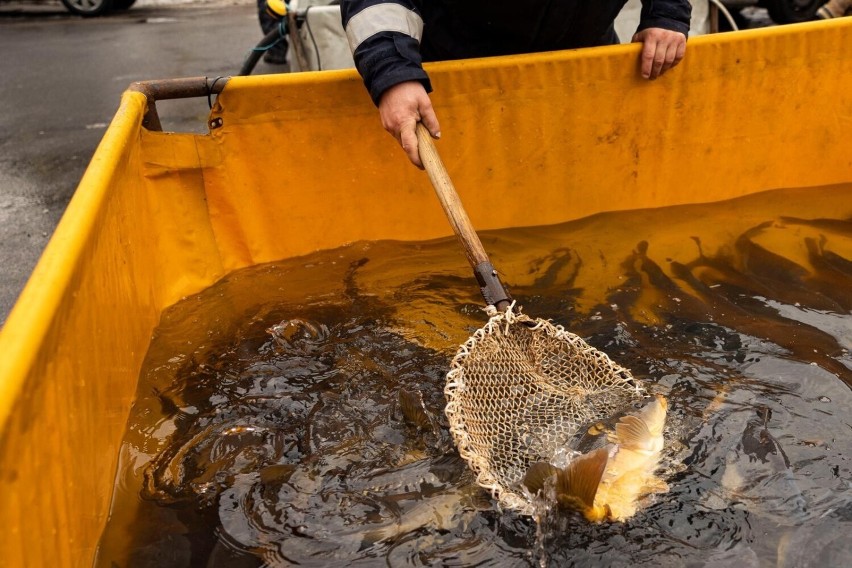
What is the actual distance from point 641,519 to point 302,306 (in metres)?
1.56

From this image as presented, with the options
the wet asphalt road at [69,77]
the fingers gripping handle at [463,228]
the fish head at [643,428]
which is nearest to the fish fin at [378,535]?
the fish head at [643,428]

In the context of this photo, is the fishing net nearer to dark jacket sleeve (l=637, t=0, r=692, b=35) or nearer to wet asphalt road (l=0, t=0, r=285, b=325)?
dark jacket sleeve (l=637, t=0, r=692, b=35)

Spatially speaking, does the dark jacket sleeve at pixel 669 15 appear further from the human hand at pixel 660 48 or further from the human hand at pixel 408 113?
the human hand at pixel 408 113

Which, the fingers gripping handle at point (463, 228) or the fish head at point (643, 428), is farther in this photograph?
the fingers gripping handle at point (463, 228)

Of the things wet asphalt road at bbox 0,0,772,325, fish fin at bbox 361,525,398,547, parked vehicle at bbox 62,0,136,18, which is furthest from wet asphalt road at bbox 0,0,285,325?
fish fin at bbox 361,525,398,547

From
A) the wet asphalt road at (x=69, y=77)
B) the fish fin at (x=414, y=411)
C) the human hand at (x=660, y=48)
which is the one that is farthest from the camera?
the wet asphalt road at (x=69, y=77)

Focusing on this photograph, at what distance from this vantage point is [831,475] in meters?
2.09

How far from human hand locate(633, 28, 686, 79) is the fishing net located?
1.38 metres

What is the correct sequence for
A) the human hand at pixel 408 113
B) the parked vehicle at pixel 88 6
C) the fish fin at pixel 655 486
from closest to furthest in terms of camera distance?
the fish fin at pixel 655 486
the human hand at pixel 408 113
the parked vehicle at pixel 88 6

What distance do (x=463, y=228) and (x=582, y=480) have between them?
93cm

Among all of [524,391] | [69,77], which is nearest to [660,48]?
[524,391]

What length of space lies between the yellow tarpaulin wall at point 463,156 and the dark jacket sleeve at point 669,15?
13 cm

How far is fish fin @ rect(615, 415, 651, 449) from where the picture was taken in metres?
2.06

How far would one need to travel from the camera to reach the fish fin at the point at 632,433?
6.77 feet
